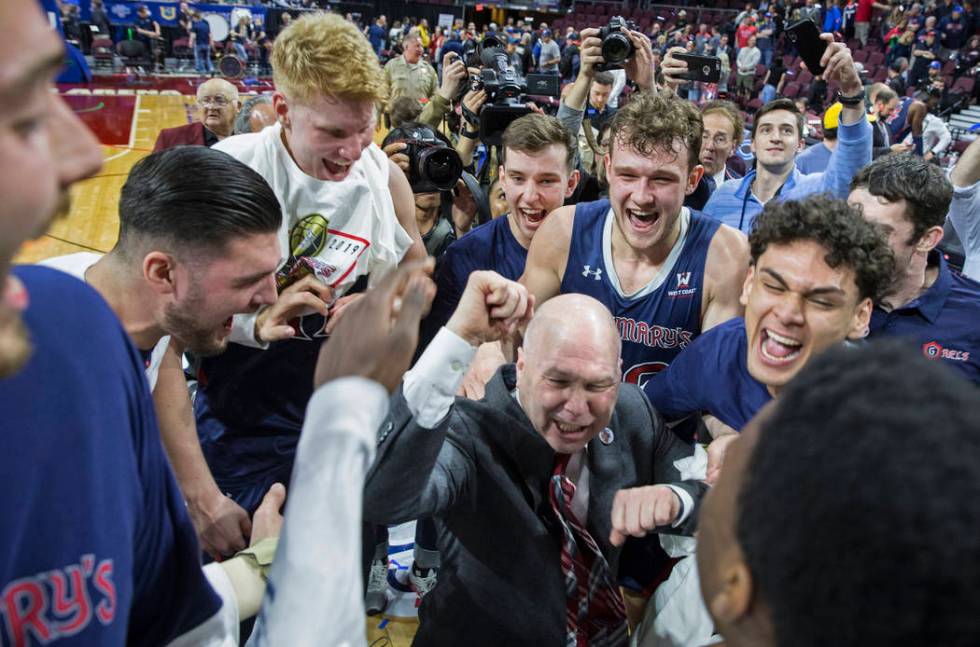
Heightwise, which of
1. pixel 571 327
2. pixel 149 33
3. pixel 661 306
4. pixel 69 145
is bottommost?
pixel 149 33

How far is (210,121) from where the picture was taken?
17.2 ft

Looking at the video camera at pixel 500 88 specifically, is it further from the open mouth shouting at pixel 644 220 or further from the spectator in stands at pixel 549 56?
the spectator in stands at pixel 549 56

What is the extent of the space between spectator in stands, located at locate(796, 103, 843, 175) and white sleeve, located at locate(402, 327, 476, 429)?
472cm

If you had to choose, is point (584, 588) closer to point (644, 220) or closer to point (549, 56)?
point (644, 220)

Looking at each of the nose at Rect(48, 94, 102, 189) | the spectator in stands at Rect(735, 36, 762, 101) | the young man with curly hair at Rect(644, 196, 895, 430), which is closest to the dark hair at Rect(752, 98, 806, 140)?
the young man with curly hair at Rect(644, 196, 895, 430)

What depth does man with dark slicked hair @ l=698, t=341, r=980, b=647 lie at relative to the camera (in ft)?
2.14

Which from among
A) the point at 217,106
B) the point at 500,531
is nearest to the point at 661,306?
the point at 500,531

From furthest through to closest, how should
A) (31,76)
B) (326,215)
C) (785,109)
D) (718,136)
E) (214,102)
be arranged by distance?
(214,102) → (718,136) → (785,109) → (326,215) → (31,76)

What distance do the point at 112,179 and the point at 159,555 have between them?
1016 centimetres

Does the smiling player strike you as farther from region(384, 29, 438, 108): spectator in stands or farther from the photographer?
region(384, 29, 438, 108): spectator in stands

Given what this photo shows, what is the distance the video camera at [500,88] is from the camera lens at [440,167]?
17.1 inches

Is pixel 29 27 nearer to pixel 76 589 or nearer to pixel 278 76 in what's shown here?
pixel 76 589

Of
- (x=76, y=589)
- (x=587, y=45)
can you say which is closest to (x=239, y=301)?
(x=76, y=589)

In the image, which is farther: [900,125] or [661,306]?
[900,125]
